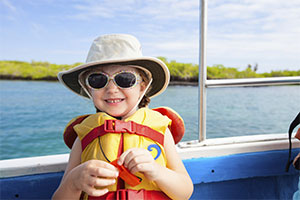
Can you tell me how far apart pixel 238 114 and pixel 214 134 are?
6821 millimetres

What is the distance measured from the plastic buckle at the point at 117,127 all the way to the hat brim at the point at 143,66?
0.23 metres

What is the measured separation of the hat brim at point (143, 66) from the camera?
0.99 meters

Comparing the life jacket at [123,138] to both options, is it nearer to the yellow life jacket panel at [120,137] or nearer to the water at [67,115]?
the yellow life jacket panel at [120,137]

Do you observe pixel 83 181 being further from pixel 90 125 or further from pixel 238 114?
pixel 238 114

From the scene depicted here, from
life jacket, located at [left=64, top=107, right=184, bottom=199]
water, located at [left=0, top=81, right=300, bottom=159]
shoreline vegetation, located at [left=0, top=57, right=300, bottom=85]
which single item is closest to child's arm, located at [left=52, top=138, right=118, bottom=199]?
life jacket, located at [left=64, top=107, right=184, bottom=199]

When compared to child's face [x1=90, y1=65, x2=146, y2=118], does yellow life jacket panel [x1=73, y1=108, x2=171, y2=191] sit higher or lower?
lower

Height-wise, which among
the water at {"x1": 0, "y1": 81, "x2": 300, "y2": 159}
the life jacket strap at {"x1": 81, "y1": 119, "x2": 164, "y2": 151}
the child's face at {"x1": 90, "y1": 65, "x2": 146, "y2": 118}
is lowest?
the water at {"x1": 0, "y1": 81, "x2": 300, "y2": 159}

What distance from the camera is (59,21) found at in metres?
38.0

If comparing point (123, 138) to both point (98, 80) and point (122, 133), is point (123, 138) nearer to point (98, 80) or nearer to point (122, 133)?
point (122, 133)

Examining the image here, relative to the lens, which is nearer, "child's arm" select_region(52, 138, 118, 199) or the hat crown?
"child's arm" select_region(52, 138, 118, 199)

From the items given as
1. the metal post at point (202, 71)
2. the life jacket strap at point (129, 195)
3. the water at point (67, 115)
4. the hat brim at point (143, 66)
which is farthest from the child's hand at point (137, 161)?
the water at point (67, 115)

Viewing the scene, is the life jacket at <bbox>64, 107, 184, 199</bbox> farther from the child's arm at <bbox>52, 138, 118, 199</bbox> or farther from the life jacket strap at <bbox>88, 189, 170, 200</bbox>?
the child's arm at <bbox>52, 138, 118, 199</bbox>

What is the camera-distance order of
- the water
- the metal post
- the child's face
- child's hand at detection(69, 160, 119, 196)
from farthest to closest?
the water, the metal post, the child's face, child's hand at detection(69, 160, 119, 196)

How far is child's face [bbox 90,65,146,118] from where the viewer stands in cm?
97
